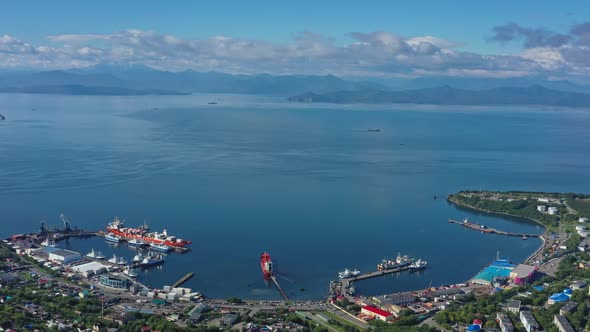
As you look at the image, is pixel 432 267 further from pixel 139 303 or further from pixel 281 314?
pixel 139 303

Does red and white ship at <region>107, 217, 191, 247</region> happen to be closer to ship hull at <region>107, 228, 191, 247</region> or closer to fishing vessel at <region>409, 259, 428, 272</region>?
ship hull at <region>107, 228, 191, 247</region>

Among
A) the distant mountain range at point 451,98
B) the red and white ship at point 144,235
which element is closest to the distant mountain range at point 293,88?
the distant mountain range at point 451,98

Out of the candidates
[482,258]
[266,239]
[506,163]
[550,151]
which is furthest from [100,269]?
[550,151]

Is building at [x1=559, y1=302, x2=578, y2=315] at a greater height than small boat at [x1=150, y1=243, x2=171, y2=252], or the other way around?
building at [x1=559, y1=302, x2=578, y2=315]

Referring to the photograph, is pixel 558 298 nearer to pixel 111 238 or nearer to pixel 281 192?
pixel 111 238

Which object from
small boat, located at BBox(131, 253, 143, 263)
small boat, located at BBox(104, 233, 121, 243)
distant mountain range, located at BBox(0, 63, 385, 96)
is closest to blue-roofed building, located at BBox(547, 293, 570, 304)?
small boat, located at BBox(131, 253, 143, 263)

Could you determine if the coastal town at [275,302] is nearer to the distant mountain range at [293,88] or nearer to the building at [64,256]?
the building at [64,256]
